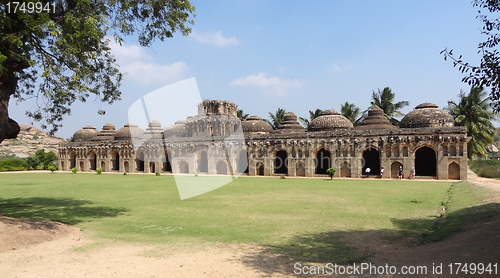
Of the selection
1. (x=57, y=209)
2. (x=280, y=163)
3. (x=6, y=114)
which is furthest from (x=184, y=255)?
(x=280, y=163)

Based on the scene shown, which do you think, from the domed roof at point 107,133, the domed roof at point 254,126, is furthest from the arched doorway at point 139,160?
Answer: the domed roof at point 254,126

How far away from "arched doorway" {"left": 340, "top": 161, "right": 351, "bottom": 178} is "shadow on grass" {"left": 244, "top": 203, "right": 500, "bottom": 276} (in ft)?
60.6

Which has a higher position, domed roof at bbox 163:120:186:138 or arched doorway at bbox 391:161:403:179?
domed roof at bbox 163:120:186:138

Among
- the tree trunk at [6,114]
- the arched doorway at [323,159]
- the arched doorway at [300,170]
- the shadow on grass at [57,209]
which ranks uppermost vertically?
the tree trunk at [6,114]

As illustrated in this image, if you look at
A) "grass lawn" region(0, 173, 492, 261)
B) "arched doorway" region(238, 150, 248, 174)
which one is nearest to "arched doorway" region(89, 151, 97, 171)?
"arched doorway" region(238, 150, 248, 174)

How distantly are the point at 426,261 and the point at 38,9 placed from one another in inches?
403

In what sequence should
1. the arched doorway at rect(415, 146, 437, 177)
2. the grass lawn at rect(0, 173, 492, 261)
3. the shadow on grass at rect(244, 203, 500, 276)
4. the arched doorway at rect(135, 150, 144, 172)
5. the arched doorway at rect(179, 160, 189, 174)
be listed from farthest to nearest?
the arched doorway at rect(135, 150, 144, 172) → the arched doorway at rect(179, 160, 189, 174) → the arched doorway at rect(415, 146, 437, 177) → the grass lawn at rect(0, 173, 492, 261) → the shadow on grass at rect(244, 203, 500, 276)

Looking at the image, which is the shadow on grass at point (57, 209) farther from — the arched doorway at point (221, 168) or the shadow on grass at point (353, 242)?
the arched doorway at point (221, 168)

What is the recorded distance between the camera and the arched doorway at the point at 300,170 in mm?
30516

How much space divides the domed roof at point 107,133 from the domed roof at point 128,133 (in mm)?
1968

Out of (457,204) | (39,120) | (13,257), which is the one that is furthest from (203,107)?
(13,257)

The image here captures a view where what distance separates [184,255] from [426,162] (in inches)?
1148

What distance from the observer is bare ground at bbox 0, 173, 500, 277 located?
19.3 ft

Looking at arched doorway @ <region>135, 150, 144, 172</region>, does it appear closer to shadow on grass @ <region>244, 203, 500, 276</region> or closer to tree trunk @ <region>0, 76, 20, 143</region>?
tree trunk @ <region>0, 76, 20, 143</region>
